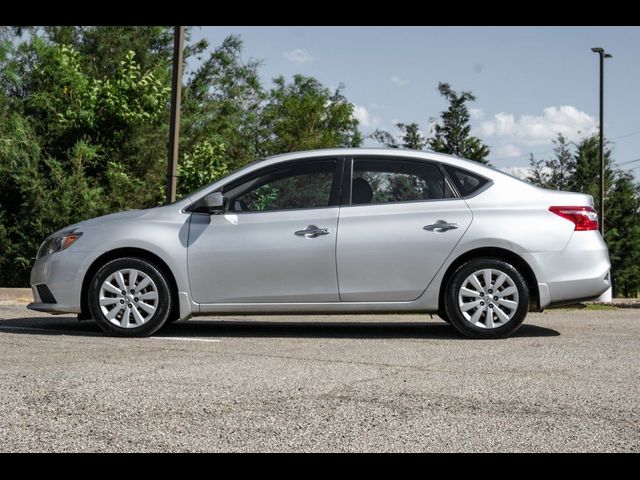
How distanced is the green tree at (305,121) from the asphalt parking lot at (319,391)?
25.5 metres

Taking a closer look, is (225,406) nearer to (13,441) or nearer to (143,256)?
(13,441)

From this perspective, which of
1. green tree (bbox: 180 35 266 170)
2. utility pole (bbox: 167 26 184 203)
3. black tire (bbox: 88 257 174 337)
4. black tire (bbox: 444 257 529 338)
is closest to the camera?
black tire (bbox: 444 257 529 338)

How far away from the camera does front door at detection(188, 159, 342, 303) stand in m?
7.94

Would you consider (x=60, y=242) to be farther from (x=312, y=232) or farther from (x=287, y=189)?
(x=312, y=232)

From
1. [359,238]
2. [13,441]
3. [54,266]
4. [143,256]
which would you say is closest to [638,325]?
[359,238]

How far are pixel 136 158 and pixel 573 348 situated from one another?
535 inches

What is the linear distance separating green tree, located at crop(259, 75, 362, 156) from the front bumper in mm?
24831

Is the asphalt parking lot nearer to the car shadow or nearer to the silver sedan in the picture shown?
the car shadow

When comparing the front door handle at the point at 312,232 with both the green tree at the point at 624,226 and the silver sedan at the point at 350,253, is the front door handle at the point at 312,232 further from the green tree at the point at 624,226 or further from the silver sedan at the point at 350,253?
the green tree at the point at 624,226

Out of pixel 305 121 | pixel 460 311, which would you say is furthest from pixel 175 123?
pixel 305 121

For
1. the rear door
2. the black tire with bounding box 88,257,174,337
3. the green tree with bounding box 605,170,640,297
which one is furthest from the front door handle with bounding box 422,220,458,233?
the green tree with bounding box 605,170,640,297

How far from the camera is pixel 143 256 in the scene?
320 inches

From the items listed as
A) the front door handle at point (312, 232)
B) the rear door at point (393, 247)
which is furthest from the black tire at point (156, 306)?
the rear door at point (393, 247)

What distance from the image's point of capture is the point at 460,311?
7902 mm
